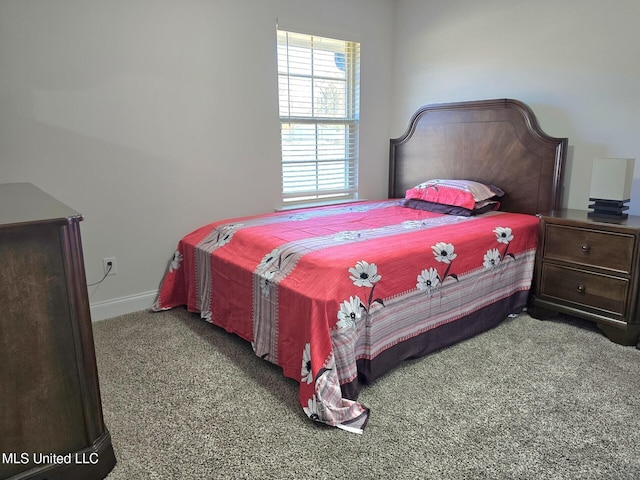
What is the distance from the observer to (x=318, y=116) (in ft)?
12.0

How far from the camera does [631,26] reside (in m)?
2.68

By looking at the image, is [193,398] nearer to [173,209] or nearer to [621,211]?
[173,209]

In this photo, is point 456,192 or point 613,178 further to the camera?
point 456,192

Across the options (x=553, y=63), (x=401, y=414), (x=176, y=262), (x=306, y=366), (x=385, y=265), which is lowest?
A: (x=401, y=414)

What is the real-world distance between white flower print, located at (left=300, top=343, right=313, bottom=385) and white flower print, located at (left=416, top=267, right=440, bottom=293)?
27.8 inches

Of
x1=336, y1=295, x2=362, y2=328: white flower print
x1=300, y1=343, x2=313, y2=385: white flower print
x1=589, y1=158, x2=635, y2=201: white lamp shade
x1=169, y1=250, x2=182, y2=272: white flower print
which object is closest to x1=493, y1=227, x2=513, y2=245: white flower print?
x1=589, y1=158, x2=635, y2=201: white lamp shade

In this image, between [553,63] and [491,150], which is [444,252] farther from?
[553,63]

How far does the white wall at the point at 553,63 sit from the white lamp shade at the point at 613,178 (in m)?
0.29

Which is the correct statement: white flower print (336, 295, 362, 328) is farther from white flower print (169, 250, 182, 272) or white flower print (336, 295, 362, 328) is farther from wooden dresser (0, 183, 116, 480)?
white flower print (169, 250, 182, 272)

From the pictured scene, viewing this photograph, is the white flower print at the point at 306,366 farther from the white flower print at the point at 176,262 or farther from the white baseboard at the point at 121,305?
the white baseboard at the point at 121,305

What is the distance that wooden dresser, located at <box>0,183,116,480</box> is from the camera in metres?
1.27

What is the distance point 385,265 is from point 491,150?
5.76 ft

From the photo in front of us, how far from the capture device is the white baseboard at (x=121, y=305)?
280 cm

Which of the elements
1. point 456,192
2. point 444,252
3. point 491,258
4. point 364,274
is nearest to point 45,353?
point 364,274
